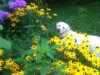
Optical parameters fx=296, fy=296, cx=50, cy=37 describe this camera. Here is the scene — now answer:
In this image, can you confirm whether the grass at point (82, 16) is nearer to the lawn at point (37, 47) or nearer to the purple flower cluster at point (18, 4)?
the lawn at point (37, 47)

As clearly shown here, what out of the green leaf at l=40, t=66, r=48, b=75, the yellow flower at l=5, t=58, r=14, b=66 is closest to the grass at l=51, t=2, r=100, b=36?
the yellow flower at l=5, t=58, r=14, b=66

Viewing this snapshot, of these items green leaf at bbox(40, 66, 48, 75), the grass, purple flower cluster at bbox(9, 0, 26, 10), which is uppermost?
the grass

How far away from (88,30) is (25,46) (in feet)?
13.1

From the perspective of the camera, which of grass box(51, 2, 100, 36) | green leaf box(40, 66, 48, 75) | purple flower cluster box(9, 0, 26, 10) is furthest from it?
grass box(51, 2, 100, 36)

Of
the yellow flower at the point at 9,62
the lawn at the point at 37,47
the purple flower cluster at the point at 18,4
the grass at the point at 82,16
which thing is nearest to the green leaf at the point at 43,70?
the lawn at the point at 37,47

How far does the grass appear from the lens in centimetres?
798

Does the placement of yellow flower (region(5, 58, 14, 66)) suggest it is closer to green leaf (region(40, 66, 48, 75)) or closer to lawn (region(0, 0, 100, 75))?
lawn (region(0, 0, 100, 75))

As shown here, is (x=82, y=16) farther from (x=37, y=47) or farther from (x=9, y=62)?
(x=37, y=47)

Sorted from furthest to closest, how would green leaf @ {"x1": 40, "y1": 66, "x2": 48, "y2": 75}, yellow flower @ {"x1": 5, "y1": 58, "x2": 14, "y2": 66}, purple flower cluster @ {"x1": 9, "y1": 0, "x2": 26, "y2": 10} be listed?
purple flower cluster @ {"x1": 9, "y1": 0, "x2": 26, "y2": 10} < yellow flower @ {"x1": 5, "y1": 58, "x2": 14, "y2": 66} < green leaf @ {"x1": 40, "y1": 66, "x2": 48, "y2": 75}

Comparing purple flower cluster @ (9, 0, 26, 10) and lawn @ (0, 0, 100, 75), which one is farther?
→ purple flower cluster @ (9, 0, 26, 10)

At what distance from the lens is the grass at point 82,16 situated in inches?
314

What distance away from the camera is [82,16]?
903cm

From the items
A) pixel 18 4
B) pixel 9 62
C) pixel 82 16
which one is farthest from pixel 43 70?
pixel 82 16

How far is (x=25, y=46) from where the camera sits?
4043 mm
